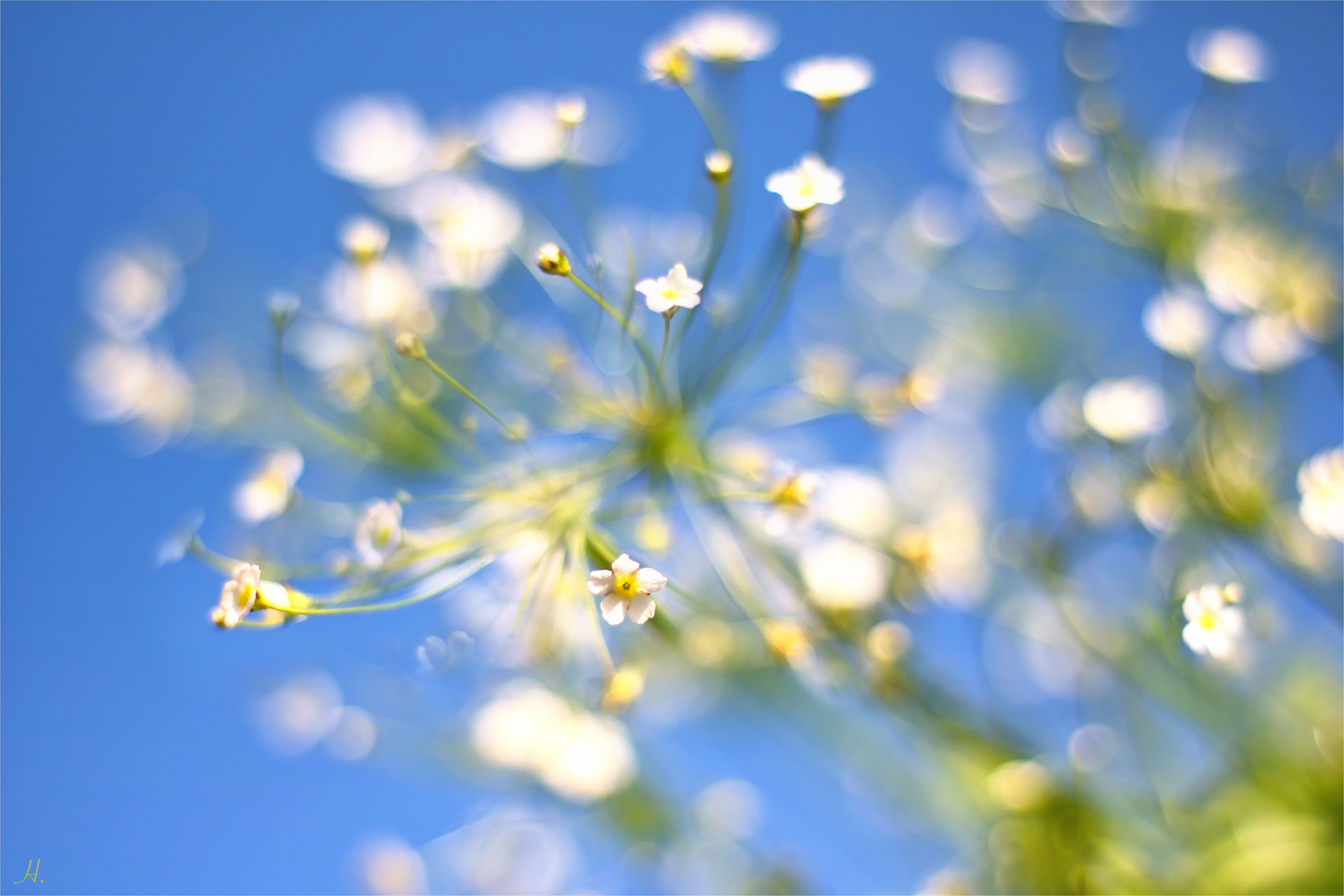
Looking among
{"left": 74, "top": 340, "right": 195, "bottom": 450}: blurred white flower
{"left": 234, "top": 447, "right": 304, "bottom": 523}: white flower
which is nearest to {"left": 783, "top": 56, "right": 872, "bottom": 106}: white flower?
{"left": 234, "top": 447, "right": 304, "bottom": 523}: white flower

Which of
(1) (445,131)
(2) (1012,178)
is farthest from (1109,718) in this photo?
(1) (445,131)

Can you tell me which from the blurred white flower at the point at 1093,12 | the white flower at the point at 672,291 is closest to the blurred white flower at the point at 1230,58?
the blurred white flower at the point at 1093,12

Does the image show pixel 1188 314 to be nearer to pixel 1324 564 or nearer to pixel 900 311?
pixel 1324 564

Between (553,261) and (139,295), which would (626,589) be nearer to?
(553,261)

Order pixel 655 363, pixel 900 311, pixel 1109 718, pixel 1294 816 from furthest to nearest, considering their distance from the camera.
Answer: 1. pixel 900 311
2. pixel 1109 718
3. pixel 1294 816
4. pixel 655 363

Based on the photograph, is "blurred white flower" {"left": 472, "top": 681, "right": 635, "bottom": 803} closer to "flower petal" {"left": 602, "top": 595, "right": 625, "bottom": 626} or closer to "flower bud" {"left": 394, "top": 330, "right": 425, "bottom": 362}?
"flower petal" {"left": 602, "top": 595, "right": 625, "bottom": 626}

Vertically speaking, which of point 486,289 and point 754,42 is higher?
point 754,42
